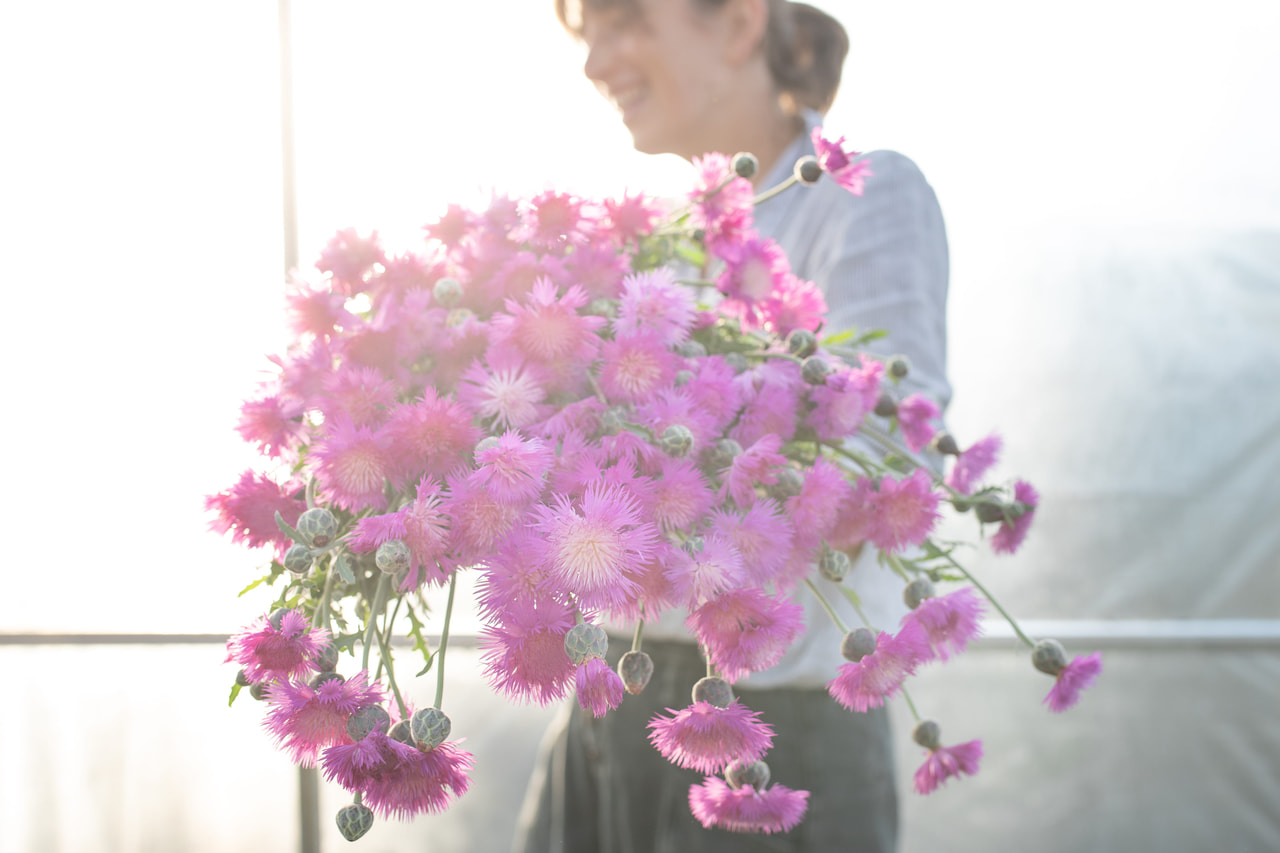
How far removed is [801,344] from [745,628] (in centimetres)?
13

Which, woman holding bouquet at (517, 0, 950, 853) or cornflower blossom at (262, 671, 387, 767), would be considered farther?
woman holding bouquet at (517, 0, 950, 853)

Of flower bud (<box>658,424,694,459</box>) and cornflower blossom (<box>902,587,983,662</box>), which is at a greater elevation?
flower bud (<box>658,424,694,459</box>)

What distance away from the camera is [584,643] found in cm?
18

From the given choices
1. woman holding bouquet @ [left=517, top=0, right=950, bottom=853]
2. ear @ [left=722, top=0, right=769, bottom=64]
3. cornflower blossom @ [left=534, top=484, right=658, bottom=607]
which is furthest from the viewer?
ear @ [left=722, top=0, right=769, bottom=64]

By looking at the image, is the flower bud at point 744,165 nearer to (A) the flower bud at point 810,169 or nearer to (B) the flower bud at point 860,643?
(A) the flower bud at point 810,169

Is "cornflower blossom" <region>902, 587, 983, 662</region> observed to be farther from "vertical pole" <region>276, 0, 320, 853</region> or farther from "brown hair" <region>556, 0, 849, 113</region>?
"vertical pole" <region>276, 0, 320, 853</region>

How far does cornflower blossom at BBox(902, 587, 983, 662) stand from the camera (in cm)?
26

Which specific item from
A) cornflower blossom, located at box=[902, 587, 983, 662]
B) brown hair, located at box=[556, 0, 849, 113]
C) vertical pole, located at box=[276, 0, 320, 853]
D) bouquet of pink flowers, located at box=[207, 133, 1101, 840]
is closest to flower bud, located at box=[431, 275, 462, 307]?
bouquet of pink flowers, located at box=[207, 133, 1101, 840]

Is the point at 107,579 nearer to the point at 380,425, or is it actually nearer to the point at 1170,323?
the point at 380,425

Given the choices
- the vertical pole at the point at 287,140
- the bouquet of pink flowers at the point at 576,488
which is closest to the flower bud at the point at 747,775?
the bouquet of pink flowers at the point at 576,488

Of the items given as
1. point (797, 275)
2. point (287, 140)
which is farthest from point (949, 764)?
point (287, 140)

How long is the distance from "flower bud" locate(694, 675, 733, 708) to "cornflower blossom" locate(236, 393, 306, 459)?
0.18m

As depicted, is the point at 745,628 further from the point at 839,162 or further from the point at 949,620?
the point at 839,162

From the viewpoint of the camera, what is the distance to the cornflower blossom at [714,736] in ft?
0.71
